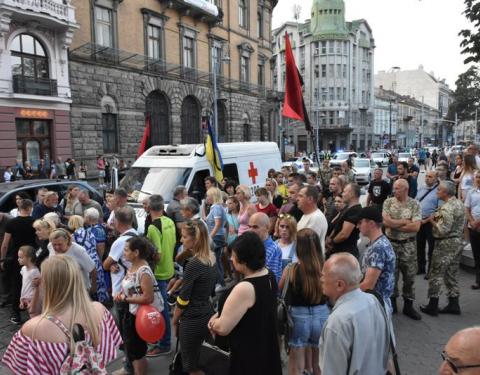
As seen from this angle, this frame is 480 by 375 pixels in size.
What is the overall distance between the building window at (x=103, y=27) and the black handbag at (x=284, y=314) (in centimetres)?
2372

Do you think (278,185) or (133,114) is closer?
(278,185)

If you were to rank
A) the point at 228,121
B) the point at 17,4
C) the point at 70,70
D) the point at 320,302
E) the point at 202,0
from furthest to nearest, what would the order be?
the point at 228,121, the point at 202,0, the point at 70,70, the point at 17,4, the point at 320,302

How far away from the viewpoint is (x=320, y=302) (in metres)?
3.48

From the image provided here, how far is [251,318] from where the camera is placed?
2.75 meters

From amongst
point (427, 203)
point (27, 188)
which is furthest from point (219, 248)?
point (27, 188)

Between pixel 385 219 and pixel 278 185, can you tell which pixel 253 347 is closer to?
pixel 385 219

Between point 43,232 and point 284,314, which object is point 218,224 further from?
point 284,314

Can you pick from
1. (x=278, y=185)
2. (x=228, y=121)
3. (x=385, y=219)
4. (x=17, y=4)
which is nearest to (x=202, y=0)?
(x=228, y=121)

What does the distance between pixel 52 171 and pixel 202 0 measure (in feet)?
58.0

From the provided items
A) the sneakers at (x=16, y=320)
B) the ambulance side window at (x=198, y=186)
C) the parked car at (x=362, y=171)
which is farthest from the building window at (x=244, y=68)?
the sneakers at (x=16, y=320)

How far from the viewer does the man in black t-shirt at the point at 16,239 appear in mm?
5598

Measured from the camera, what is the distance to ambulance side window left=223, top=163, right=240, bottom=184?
10.5 m

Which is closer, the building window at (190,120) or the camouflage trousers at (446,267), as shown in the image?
the camouflage trousers at (446,267)

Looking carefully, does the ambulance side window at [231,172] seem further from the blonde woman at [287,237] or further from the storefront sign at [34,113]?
the storefront sign at [34,113]
